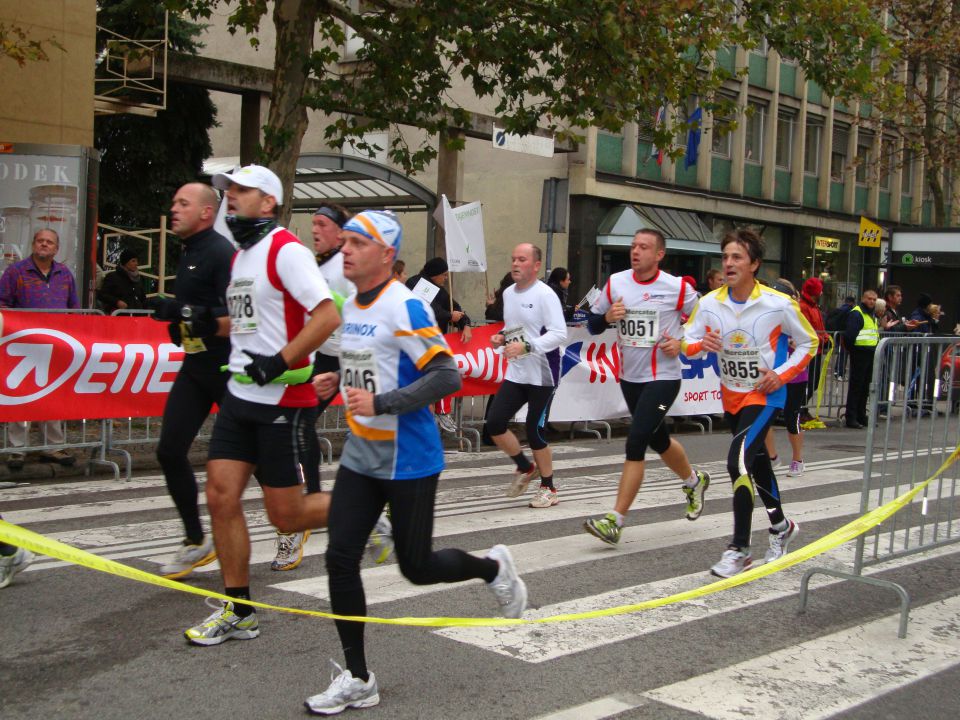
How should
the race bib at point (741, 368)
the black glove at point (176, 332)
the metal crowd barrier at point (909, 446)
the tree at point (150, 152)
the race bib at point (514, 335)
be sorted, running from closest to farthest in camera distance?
the black glove at point (176, 332)
the metal crowd barrier at point (909, 446)
the race bib at point (741, 368)
the race bib at point (514, 335)
the tree at point (150, 152)

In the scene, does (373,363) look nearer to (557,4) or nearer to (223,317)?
(223,317)

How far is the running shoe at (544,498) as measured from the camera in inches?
358

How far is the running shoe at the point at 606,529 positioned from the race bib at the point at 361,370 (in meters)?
3.15

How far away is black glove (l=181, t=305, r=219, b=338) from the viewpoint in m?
5.55

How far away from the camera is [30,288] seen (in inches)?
408

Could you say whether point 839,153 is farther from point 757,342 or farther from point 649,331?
point 757,342

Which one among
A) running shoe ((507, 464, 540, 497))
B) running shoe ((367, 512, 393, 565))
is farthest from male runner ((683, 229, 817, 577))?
running shoe ((507, 464, 540, 497))

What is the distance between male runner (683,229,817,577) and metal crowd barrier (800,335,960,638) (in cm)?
67

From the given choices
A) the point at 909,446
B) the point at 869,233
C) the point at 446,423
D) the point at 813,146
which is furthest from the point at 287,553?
the point at 813,146

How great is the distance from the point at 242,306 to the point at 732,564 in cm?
326

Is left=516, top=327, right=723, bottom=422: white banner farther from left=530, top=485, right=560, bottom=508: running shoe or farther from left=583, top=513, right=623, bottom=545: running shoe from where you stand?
left=583, top=513, right=623, bottom=545: running shoe

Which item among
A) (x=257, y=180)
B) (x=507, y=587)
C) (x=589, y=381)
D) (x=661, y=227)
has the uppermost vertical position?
(x=661, y=227)

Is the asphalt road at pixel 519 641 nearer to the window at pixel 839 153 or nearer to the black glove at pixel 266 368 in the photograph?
the black glove at pixel 266 368

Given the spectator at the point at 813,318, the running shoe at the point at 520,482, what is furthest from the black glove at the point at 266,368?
the spectator at the point at 813,318
